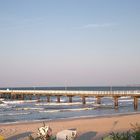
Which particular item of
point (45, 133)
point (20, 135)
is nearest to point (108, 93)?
point (20, 135)

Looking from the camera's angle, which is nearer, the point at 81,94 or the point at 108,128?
the point at 108,128

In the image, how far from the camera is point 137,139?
6.25 meters

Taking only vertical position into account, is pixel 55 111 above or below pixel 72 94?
below

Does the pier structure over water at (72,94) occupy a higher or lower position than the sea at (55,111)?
higher

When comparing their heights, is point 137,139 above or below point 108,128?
above

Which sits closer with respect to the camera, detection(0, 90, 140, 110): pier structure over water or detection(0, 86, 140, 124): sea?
detection(0, 86, 140, 124): sea

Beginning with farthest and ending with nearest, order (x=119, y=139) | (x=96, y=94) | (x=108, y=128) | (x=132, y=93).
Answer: (x=96, y=94) < (x=132, y=93) < (x=108, y=128) < (x=119, y=139)

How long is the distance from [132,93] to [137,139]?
36.4 meters

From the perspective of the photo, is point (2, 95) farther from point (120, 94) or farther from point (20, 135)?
point (20, 135)

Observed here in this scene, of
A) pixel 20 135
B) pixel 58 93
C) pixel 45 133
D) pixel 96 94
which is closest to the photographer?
pixel 45 133

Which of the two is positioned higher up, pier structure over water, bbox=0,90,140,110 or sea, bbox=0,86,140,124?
pier structure over water, bbox=0,90,140,110

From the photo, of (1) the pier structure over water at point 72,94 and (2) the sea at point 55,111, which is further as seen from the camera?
(1) the pier structure over water at point 72,94

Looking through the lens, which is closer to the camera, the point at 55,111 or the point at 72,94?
the point at 55,111

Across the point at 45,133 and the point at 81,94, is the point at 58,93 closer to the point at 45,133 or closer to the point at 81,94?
the point at 81,94
